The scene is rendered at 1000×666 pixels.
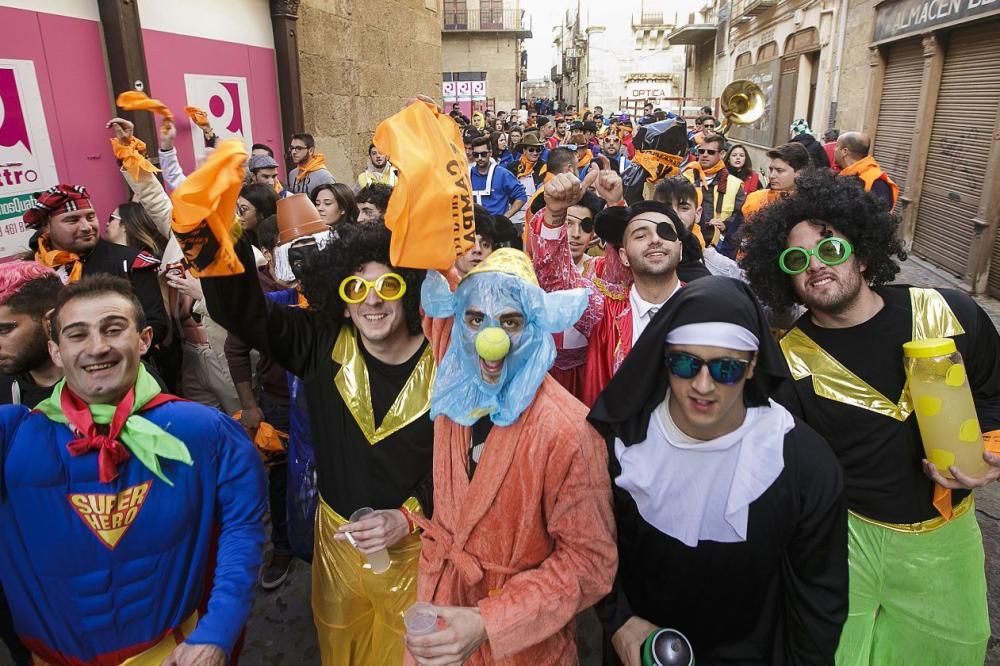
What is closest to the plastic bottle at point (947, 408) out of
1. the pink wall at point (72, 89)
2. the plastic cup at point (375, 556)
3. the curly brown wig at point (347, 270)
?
the curly brown wig at point (347, 270)

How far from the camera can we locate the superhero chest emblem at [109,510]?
5.97 ft

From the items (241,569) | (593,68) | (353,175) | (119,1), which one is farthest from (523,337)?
(593,68)

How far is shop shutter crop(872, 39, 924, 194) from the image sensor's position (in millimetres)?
10383

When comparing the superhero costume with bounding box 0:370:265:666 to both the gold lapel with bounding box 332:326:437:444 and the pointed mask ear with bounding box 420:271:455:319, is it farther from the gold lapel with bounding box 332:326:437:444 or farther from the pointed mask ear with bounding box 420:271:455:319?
the pointed mask ear with bounding box 420:271:455:319

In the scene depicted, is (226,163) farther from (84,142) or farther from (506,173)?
(506,173)

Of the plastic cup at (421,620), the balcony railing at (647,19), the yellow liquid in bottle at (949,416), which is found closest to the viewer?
the plastic cup at (421,620)

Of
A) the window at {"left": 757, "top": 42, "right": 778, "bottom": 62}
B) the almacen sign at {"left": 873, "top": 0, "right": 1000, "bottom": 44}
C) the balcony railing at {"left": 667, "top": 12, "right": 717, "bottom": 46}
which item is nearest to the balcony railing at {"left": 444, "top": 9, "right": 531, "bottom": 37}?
the balcony railing at {"left": 667, "top": 12, "right": 717, "bottom": 46}

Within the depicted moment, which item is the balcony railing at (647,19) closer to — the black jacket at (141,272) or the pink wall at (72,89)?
the pink wall at (72,89)

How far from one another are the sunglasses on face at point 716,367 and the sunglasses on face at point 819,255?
865 millimetres

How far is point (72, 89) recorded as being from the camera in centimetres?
507

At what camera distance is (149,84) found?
5.79 m

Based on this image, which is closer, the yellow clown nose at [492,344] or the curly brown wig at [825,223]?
the yellow clown nose at [492,344]

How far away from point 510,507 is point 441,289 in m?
0.72

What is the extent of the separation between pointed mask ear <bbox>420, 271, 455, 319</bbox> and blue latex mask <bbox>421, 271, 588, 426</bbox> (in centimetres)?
7
